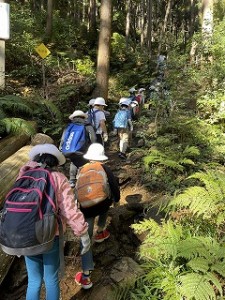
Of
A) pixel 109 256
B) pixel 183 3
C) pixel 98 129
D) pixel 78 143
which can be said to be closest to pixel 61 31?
pixel 98 129

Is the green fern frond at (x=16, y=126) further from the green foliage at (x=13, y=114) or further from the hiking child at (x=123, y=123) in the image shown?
the hiking child at (x=123, y=123)

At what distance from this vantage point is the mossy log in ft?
25.4

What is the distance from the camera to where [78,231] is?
3.53 m

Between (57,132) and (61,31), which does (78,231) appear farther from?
(61,31)

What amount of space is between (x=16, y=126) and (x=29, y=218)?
6090 millimetres

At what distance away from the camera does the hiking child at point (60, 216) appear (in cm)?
342

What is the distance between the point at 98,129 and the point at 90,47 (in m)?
15.2

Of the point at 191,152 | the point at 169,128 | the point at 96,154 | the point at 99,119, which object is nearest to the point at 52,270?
the point at 96,154

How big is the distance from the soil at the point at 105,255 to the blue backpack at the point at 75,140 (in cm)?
132


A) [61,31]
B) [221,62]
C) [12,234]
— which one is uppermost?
[61,31]

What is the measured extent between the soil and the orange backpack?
1.02 m

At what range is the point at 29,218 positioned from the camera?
3109 millimetres

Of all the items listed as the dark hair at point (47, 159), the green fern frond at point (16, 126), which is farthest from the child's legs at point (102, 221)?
the green fern frond at point (16, 126)

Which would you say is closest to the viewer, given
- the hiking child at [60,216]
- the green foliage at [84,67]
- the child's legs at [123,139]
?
the hiking child at [60,216]
